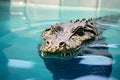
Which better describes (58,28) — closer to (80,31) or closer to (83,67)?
(80,31)

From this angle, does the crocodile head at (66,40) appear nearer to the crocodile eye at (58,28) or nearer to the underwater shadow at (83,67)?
the crocodile eye at (58,28)

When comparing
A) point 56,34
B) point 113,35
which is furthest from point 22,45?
point 113,35

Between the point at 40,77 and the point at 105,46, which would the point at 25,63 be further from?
the point at 105,46

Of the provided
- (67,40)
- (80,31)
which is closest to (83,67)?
(67,40)

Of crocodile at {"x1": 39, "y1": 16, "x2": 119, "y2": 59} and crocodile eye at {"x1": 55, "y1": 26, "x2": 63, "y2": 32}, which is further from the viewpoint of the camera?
crocodile eye at {"x1": 55, "y1": 26, "x2": 63, "y2": 32}

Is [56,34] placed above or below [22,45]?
above

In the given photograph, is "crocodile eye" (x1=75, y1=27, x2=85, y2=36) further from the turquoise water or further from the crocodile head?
the turquoise water

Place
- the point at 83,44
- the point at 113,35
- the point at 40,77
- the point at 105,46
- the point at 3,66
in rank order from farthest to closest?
1. the point at 113,35
2. the point at 105,46
3. the point at 83,44
4. the point at 3,66
5. the point at 40,77

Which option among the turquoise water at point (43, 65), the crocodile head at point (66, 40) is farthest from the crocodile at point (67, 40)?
the turquoise water at point (43, 65)

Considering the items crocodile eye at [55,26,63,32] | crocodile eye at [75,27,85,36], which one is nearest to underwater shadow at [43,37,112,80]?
crocodile eye at [75,27,85,36]
